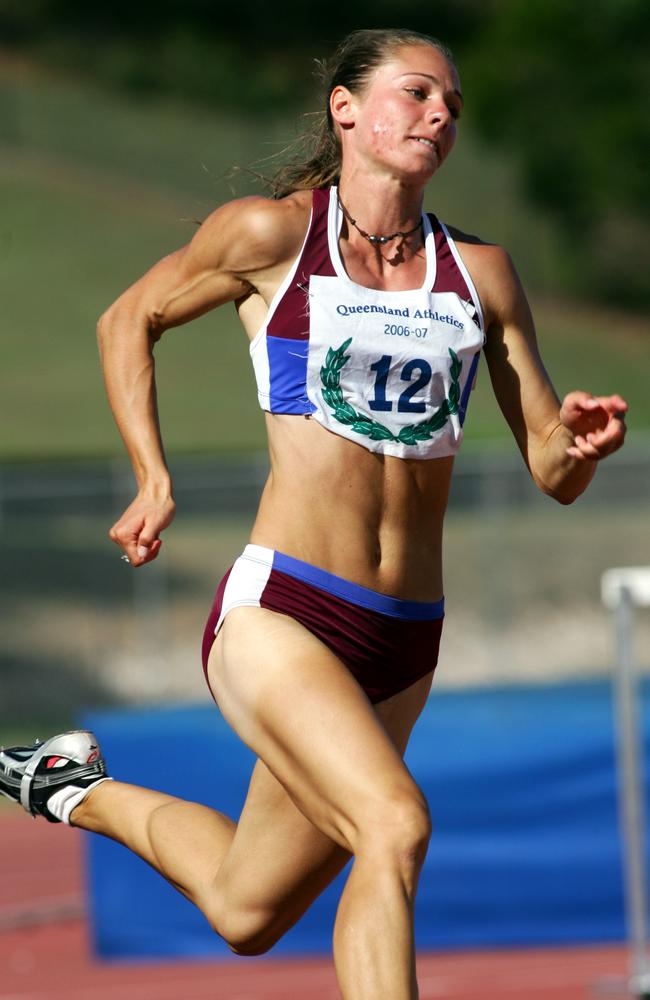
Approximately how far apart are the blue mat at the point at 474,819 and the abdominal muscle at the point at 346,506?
432 centimetres

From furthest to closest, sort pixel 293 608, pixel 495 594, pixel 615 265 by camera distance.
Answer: pixel 615 265 → pixel 495 594 → pixel 293 608

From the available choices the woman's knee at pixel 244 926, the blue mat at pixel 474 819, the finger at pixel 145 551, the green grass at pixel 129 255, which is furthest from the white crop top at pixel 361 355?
the green grass at pixel 129 255

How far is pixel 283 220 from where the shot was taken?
12.4 feet

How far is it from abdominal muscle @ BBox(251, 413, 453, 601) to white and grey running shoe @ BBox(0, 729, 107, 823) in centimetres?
96

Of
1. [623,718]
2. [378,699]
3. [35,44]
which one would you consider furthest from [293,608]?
[35,44]

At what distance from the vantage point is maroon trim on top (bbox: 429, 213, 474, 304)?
12.6ft

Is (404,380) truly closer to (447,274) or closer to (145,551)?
(447,274)

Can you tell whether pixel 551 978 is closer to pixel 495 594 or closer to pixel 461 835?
pixel 461 835

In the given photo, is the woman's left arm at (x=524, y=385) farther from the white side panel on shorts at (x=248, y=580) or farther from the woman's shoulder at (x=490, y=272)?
the white side panel on shorts at (x=248, y=580)

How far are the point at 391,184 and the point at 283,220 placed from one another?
0.91 feet

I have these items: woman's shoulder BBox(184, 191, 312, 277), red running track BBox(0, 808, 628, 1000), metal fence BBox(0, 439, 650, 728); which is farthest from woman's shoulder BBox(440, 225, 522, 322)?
metal fence BBox(0, 439, 650, 728)

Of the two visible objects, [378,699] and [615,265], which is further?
[615,265]

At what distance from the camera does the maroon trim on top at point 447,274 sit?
385 centimetres

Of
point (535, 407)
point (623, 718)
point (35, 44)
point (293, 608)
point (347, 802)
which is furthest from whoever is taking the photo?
point (35, 44)
